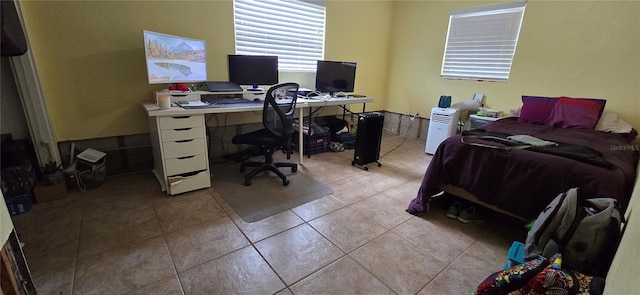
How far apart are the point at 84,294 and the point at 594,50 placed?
4.86 metres

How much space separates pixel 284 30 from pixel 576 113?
3.49m

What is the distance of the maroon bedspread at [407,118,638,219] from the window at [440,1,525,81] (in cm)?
165

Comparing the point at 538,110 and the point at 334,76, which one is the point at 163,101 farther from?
the point at 538,110

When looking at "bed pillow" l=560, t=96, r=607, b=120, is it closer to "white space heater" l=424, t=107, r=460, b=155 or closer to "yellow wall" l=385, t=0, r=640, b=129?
"yellow wall" l=385, t=0, r=640, b=129

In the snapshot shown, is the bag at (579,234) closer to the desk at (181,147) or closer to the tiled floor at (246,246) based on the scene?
the tiled floor at (246,246)

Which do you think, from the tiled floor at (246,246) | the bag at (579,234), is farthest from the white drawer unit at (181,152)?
the bag at (579,234)

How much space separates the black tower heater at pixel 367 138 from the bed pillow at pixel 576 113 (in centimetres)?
187

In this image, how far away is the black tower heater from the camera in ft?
10.1

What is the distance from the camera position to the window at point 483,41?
352 cm

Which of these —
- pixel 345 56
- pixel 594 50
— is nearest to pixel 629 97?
pixel 594 50

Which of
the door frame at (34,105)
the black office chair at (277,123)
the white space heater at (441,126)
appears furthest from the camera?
the white space heater at (441,126)

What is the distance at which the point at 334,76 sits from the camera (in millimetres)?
3861

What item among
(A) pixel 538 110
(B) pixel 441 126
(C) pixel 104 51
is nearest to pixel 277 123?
(C) pixel 104 51

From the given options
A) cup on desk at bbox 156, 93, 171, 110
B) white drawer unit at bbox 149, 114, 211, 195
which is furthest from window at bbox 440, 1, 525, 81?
cup on desk at bbox 156, 93, 171, 110
